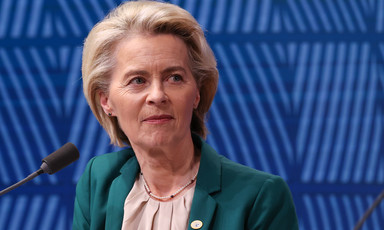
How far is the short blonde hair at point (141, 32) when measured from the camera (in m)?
1.80

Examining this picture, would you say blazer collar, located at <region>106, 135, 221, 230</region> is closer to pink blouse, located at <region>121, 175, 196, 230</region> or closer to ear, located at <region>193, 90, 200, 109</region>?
pink blouse, located at <region>121, 175, 196, 230</region>

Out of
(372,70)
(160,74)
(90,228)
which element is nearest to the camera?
(160,74)

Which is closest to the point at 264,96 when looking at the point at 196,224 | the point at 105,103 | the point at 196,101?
the point at 196,101

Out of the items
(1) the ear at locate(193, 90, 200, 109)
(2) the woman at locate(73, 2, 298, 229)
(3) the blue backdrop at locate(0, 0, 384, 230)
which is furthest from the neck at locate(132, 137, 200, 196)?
(3) the blue backdrop at locate(0, 0, 384, 230)

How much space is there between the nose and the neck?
191mm

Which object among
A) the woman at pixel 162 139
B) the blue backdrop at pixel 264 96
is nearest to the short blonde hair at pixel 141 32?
the woman at pixel 162 139

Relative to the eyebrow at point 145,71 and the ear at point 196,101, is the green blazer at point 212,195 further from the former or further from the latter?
the eyebrow at point 145,71

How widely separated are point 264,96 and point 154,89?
1306 mm

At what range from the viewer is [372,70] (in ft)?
9.50

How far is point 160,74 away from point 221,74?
123cm

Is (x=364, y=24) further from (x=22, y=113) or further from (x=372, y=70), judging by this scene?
(x=22, y=113)

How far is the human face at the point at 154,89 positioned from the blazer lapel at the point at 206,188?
0.12 m

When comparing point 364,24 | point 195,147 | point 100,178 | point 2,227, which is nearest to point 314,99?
point 364,24

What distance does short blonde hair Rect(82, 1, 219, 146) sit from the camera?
5.89ft
